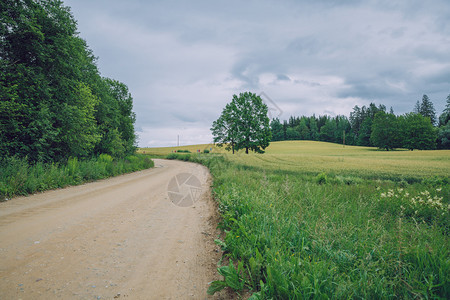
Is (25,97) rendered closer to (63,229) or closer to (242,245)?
(63,229)

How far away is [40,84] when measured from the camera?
38.4 ft

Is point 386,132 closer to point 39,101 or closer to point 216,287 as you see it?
point 216,287

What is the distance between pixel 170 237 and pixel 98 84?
21.4 meters

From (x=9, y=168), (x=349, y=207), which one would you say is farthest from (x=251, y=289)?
(x=9, y=168)

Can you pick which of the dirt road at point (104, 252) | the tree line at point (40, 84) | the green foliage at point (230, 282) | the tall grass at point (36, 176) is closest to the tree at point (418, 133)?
the dirt road at point (104, 252)

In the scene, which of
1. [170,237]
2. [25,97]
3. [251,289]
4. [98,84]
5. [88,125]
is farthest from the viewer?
[98,84]

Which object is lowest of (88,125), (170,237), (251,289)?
(170,237)

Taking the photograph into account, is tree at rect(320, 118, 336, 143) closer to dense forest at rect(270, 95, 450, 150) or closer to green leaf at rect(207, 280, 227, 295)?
dense forest at rect(270, 95, 450, 150)

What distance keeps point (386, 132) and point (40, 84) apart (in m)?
74.4

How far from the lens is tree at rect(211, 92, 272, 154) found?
136 ft

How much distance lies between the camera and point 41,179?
29.9 feet

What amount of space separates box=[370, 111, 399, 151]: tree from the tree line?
7165 cm

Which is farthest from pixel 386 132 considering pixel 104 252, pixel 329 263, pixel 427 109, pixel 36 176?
pixel 36 176

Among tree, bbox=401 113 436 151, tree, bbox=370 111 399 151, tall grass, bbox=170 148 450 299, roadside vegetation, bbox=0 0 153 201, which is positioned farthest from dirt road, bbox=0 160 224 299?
tree, bbox=370 111 399 151
